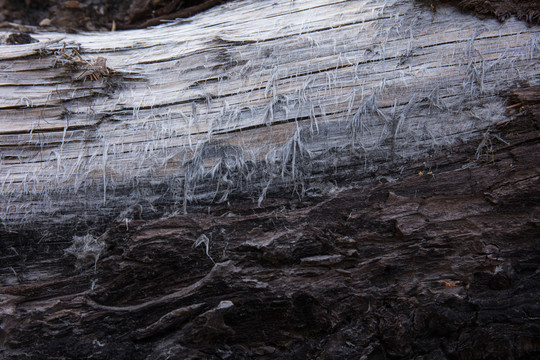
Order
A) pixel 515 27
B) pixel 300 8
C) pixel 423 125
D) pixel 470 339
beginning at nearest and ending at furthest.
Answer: pixel 470 339 < pixel 423 125 < pixel 515 27 < pixel 300 8

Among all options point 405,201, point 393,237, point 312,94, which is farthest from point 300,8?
point 393,237

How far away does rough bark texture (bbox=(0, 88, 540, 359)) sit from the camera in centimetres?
167

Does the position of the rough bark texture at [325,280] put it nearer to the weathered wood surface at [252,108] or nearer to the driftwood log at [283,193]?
the driftwood log at [283,193]

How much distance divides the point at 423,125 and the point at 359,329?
111 cm

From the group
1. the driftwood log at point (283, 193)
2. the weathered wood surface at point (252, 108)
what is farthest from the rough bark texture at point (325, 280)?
the weathered wood surface at point (252, 108)

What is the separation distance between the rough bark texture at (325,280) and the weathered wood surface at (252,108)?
7.1 inches

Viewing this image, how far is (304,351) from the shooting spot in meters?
1.71

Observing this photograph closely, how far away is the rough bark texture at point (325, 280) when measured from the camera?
5.49ft

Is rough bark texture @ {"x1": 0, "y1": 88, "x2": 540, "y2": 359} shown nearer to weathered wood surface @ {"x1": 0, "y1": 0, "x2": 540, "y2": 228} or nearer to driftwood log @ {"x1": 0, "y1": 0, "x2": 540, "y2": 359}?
driftwood log @ {"x1": 0, "y1": 0, "x2": 540, "y2": 359}

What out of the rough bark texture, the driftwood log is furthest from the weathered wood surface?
the rough bark texture

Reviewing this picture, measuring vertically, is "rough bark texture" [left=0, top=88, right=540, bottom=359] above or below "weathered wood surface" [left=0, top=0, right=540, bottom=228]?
below

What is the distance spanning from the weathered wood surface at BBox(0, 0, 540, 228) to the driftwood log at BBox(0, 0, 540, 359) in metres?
→ 0.01

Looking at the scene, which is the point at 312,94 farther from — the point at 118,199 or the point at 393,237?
the point at 118,199

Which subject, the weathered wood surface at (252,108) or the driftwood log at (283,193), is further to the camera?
the weathered wood surface at (252,108)
